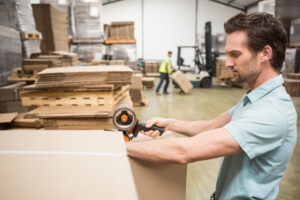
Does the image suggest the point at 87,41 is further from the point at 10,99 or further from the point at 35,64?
the point at 10,99

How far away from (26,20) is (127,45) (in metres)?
3.94

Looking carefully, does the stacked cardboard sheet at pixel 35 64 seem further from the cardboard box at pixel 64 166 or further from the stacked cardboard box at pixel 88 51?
the stacked cardboard box at pixel 88 51

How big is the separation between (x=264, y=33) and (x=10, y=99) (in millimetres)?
3209

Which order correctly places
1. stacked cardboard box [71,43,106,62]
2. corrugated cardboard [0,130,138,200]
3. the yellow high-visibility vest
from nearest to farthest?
1. corrugated cardboard [0,130,138,200]
2. stacked cardboard box [71,43,106,62]
3. the yellow high-visibility vest

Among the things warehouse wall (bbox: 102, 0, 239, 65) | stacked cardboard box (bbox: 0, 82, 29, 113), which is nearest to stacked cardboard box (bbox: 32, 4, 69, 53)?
stacked cardboard box (bbox: 0, 82, 29, 113)

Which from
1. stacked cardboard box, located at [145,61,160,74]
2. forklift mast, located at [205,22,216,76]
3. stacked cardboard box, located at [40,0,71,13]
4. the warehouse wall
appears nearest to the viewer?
stacked cardboard box, located at [40,0,71,13]

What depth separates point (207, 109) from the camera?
6.54 meters

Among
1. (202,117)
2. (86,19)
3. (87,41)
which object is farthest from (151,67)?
(202,117)

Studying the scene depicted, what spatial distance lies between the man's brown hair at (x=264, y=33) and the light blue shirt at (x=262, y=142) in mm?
135

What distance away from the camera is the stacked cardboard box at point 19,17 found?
11.3 feet

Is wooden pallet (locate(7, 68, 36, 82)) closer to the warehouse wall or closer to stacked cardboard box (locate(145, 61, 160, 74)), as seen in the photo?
stacked cardboard box (locate(145, 61, 160, 74))

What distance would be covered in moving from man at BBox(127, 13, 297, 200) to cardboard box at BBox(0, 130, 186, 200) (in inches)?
10.2

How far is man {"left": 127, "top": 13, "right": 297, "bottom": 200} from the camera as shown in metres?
1.05

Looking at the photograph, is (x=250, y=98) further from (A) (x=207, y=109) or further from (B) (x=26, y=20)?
(A) (x=207, y=109)
